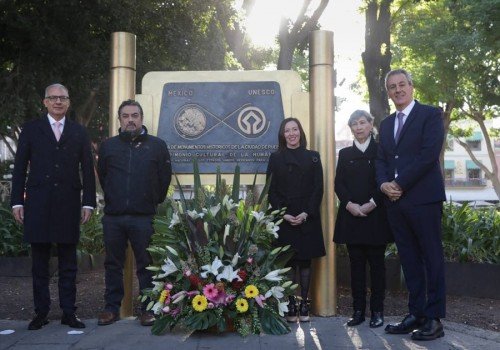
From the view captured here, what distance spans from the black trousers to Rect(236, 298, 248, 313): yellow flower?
1134 mm

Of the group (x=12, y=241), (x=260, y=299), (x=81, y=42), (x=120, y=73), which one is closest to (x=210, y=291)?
(x=260, y=299)

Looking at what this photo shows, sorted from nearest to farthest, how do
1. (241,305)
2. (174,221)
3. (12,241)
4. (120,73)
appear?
(241,305), (174,221), (120,73), (12,241)

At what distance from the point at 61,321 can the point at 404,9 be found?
20358 mm

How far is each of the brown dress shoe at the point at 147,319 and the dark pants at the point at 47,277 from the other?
0.60 meters

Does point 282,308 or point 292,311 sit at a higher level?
point 282,308

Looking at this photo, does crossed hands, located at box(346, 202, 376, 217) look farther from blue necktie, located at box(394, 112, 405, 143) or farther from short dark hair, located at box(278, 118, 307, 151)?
short dark hair, located at box(278, 118, 307, 151)

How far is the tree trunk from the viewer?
646 inches

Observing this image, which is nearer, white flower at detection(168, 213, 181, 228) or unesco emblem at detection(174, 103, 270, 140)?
white flower at detection(168, 213, 181, 228)

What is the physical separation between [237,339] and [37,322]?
179cm

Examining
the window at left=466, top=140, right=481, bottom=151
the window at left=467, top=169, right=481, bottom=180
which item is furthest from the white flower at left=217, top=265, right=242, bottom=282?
the window at left=467, top=169, right=481, bottom=180

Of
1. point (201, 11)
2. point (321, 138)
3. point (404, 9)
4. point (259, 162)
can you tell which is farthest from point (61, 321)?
point (404, 9)

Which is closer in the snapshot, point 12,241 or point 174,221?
point 174,221

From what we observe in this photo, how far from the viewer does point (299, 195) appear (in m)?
5.30

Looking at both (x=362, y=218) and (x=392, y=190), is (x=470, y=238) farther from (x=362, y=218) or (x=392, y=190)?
(x=392, y=190)
